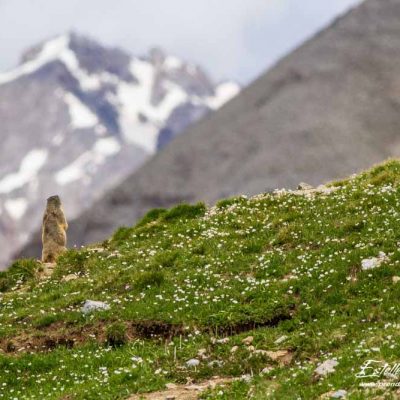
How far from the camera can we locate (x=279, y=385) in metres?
12.9

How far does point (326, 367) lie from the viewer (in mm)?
12945

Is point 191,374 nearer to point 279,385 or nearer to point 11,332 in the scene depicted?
point 279,385

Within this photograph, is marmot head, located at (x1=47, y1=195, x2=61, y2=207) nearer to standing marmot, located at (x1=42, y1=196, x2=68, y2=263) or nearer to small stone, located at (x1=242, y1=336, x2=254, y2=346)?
standing marmot, located at (x1=42, y1=196, x2=68, y2=263)

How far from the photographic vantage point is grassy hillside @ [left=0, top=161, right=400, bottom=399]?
47.2 ft

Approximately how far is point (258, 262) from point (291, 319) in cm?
394

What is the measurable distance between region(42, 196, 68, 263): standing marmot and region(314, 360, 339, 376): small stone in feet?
54.4

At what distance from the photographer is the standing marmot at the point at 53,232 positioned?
2838 centimetres

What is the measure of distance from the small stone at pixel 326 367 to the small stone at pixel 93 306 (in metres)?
8.13

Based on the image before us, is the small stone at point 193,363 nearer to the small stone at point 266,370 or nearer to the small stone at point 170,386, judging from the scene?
the small stone at point 170,386

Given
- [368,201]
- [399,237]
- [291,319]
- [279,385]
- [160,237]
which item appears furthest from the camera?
[160,237]

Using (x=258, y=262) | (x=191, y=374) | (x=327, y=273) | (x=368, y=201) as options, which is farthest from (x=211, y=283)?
(x=368, y=201)

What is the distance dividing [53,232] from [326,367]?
60.5 ft

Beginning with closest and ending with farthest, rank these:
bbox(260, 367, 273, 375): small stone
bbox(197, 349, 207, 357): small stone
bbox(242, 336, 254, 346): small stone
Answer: bbox(260, 367, 273, 375): small stone, bbox(197, 349, 207, 357): small stone, bbox(242, 336, 254, 346): small stone

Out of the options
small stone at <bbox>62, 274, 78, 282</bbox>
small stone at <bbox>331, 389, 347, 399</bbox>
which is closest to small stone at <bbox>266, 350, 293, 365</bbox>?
small stone at <bbox>331, 389, 347, 399</bbox>
